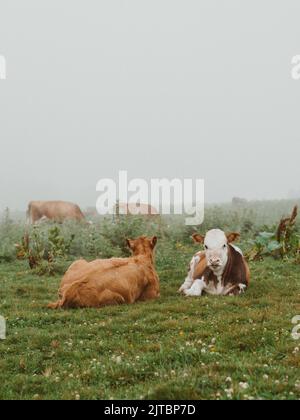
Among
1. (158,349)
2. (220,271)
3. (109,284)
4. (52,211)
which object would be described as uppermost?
(52,211)

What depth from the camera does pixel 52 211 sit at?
32.2m

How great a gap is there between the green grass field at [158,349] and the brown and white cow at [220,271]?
35cm

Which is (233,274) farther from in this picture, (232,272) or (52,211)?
(52,211)

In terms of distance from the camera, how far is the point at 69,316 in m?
10.5

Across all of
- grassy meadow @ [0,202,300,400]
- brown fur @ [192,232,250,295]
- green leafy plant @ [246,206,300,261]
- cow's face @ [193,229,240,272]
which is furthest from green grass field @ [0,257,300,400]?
green leafy plant @ [246,206,300,261]

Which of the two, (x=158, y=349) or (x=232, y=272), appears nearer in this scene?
(x=158, y=349)

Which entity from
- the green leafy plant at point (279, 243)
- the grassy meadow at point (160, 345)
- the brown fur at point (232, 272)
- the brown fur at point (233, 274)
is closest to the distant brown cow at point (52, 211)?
the green leafy plant at point (279, 243)

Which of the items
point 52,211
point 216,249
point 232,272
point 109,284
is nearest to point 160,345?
point 109,284

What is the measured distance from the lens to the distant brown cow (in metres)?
31.5

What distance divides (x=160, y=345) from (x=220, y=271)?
13.9ft

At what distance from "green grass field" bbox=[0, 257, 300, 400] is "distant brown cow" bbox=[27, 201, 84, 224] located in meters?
18.7
